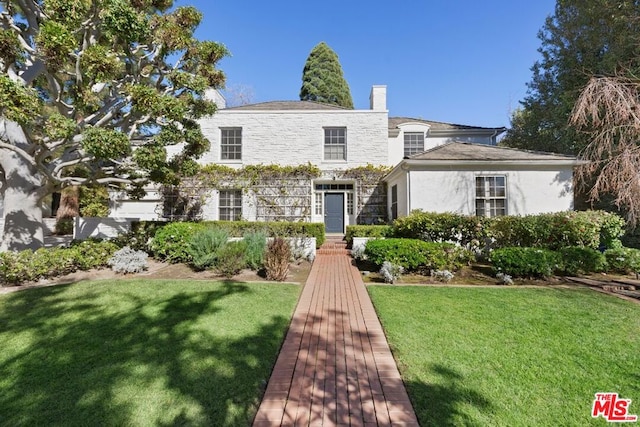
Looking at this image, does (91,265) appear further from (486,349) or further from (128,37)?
(486,349)

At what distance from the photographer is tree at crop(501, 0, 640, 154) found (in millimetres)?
11641

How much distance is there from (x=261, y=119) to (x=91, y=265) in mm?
10763

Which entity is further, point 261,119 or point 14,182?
point 261,119

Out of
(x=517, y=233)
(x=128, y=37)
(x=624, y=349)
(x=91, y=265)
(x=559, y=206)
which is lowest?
(x=624, y=349)

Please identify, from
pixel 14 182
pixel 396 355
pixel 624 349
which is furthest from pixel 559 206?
pixel 14 182

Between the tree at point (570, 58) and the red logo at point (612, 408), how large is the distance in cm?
1119

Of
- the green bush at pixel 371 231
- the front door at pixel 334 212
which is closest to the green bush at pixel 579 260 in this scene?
the green bush at pixel 371 231

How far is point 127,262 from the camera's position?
7.55 m

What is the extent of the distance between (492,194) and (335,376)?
10.6 meters

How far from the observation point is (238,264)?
738cm

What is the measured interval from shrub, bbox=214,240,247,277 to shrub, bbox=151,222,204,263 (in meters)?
1.42

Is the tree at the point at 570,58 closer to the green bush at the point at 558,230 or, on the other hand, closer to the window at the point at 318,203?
the green bush at the point at 558,230

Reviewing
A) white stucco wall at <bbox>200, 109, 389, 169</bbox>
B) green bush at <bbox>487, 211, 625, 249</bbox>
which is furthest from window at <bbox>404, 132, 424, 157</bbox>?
green bush at <bbox>487, 211, 625, 249</bbox>

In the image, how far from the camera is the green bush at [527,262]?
→ 23.1 feet
